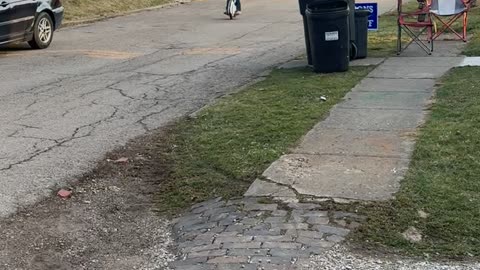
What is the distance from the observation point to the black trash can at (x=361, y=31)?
11.2 meters

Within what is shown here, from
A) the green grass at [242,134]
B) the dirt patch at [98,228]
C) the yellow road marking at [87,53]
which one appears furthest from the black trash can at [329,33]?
the dirt patch at [98,228]

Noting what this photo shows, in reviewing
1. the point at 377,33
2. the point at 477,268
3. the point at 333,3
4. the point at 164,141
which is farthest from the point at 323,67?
the point at 477,268

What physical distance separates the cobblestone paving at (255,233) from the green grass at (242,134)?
35 centimetres

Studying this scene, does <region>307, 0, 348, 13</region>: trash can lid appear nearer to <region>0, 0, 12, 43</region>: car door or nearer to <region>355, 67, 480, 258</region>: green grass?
<region>355, 67, 480, 258</region>: green grass

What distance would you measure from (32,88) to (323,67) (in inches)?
158

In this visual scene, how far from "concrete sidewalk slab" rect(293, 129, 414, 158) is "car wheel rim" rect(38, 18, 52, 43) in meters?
8.58

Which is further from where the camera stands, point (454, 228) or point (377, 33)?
point (377, 33)

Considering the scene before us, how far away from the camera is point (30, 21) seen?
44.4 ft

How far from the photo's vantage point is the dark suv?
1277cm

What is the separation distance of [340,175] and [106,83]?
5612 mm

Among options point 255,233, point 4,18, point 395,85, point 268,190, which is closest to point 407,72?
point 395,85

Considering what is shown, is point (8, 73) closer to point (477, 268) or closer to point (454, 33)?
point (454, 33)

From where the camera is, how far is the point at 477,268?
4.14 meters

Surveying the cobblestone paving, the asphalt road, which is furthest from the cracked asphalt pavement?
the cobblestone paving
